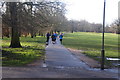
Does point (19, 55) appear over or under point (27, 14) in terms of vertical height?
under

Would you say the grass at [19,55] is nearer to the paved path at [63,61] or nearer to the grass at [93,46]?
the paved path at [63,61]

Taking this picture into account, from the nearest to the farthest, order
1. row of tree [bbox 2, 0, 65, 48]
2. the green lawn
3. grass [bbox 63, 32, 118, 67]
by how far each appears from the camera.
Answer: row of tree [bbox 2, 0, 65, 48] < grass [bbox 63, 32, 118, 67] < the green lawn

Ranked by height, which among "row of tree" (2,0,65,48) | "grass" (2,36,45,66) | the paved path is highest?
"row of tree" (2,0,65,48)

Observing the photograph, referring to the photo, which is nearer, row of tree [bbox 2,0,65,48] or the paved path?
the paved path

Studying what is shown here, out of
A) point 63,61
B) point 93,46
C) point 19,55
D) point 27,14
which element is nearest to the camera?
point 63,61

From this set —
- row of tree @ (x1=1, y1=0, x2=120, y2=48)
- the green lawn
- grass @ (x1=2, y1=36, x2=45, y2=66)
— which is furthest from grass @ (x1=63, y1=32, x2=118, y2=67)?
row of tree @ (x1=1, y1=0, x2=120, y2=48)

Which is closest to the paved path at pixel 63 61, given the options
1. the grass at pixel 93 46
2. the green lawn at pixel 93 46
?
the grass at pixel 93 46

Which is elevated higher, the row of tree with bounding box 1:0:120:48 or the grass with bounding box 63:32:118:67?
the row of tree with bounding box 1:0:120:48

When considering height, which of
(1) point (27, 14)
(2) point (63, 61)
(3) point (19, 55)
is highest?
(1) point (27, 14)

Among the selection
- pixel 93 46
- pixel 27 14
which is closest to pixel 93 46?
pixel 93 46

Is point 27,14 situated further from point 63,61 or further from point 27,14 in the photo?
point 63,61

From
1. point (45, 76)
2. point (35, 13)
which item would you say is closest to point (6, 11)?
point (35, 13)

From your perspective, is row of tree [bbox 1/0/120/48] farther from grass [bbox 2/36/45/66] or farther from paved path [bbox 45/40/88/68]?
paved path [bbox 45/40/88/68]

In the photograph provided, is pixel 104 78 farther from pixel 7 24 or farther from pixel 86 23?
pixel 86 23
